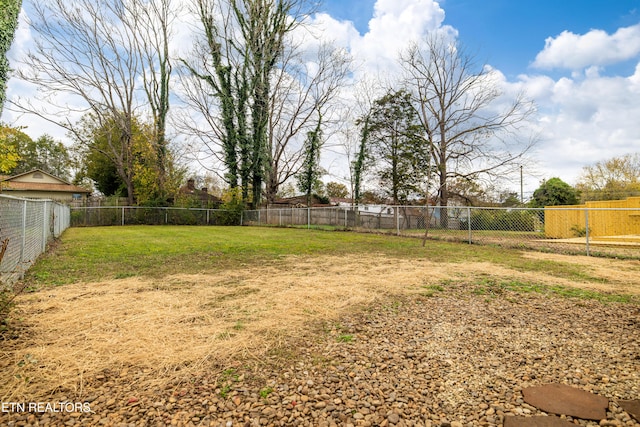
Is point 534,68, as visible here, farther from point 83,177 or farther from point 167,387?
point 83,177

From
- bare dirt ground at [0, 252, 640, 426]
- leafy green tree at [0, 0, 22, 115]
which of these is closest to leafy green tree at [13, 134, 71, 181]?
leafy green tree at [0, 0, 22, 115]

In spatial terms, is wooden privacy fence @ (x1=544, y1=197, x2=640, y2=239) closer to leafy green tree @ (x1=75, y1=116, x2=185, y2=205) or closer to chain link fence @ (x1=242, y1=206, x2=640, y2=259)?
chain link fence @ (x1=242, y1=206, x2=640, y2=259)

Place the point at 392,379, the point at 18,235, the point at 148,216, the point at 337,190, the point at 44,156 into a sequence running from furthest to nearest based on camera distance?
1. the point at 337,190
2. the point at 44,156
3. the point at 148,216
4. the point at 18,235
5. the point at 392,379

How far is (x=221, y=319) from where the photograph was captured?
2.86 metres

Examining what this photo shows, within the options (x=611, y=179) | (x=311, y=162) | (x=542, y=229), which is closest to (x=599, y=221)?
(x=542, y=229)

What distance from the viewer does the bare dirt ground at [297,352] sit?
5.27ft

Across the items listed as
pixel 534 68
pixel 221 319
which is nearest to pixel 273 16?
pixel 534 68

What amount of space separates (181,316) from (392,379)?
211cm

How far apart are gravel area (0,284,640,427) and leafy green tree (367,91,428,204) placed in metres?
18.7

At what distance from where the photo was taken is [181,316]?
9.61 feet

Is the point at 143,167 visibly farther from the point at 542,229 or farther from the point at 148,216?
the point at 542,229

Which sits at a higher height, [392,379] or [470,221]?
[470,221]

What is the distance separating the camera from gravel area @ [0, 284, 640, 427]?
5.06 ft

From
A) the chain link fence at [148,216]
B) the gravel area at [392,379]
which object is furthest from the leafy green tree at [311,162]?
the gravel area at [392,379]
